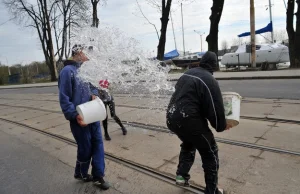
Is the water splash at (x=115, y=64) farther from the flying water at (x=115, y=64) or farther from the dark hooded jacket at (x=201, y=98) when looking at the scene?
the dark hooded jacket at (x=201, y=98)

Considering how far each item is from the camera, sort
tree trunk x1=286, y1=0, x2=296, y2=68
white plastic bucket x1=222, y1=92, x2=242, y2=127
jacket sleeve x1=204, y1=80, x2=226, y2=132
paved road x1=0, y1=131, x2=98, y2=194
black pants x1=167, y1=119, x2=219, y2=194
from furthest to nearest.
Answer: tree trunk x1=286, y1=0, x2=296, y2=68
paved road x1=0, y1=131, x2=98, y2=194
white plastic bucket x1=222, y1=92, x2=242, y2=127
black pants x1=167, y1=119, x2=219, y2=194
jacket sleeve x1=204, y1=80, x2=226, y2=132

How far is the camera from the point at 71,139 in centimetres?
632

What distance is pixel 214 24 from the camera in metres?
21.3

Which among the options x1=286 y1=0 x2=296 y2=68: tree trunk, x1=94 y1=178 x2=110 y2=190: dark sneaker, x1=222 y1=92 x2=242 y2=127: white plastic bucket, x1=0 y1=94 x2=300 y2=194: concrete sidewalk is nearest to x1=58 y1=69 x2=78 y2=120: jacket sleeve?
x1=94 y1=178 x2=110 y2=190: dark sneaker

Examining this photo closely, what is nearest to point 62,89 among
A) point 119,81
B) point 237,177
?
point 119,81

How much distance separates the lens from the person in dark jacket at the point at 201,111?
2.92 metres

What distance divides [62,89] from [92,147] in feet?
2.80

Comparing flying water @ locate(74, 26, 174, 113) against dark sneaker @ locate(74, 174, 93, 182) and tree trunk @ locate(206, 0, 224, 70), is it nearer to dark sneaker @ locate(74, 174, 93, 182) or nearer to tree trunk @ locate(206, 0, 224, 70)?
dark sneaker @ locate(74, 174, 93, 182)

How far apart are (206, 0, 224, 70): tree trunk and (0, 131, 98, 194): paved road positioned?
17.5 meters

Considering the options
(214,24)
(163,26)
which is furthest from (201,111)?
(163,26)

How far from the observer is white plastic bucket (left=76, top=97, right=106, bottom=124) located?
3.47 meters

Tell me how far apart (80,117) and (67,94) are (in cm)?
34

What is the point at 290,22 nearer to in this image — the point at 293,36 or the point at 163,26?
the point at 293,36

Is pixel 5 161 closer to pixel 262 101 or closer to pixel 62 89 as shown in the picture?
pixel 62 89
